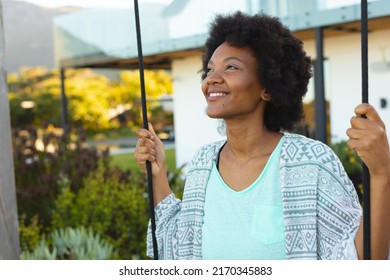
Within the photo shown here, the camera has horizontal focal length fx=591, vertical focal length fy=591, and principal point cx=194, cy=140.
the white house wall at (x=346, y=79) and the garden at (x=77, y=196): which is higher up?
the white house wall at (x=346, y=79)

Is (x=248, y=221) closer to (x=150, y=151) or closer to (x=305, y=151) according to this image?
(x=305, y=151)

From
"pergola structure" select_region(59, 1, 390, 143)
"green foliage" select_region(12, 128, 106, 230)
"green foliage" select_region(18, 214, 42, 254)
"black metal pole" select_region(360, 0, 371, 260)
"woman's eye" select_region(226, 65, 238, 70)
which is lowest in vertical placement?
"green foliage" select_region(18, 214, 42, 254)

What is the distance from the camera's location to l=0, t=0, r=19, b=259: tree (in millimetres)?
2576

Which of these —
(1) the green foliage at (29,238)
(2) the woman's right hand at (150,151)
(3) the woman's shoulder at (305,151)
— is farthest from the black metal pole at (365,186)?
(1) the green foliage at (29,238)

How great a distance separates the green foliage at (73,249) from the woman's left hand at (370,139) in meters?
3.07

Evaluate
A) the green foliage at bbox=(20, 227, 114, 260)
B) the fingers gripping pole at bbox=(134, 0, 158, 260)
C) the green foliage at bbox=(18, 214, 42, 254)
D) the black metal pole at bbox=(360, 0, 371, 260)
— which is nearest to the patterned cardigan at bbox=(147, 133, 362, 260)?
the black metal pole at bbox=(360, 0, 371, 260)

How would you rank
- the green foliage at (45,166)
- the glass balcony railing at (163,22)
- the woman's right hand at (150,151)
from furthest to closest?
the glass balcony railing at (163,22)
the green foliage at (45,166)
the woman's right hand at (150,151)

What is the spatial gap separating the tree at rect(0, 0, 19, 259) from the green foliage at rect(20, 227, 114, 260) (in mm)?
1470

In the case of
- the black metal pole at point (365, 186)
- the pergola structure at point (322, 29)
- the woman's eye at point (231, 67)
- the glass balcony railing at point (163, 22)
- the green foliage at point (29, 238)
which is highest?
the glass balcony railing at point (163, 22)

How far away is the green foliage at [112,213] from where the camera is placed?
5.05 meters

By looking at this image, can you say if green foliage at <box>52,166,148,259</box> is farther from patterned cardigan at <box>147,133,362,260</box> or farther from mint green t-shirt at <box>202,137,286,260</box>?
patterned cardigan at <box>147,133,362,260</box>

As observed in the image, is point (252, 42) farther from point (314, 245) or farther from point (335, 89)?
point (335, 89)

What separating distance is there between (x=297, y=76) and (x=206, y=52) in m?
0.35

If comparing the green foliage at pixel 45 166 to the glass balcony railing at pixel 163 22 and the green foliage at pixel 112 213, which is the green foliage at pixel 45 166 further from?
the glass balcony railing at pixel 163 22
